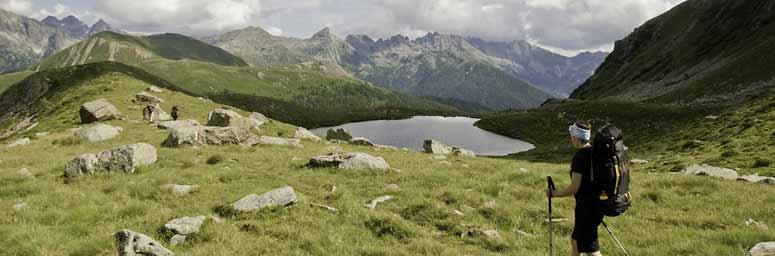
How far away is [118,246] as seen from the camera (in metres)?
8.96

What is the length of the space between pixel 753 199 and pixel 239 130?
3031cm

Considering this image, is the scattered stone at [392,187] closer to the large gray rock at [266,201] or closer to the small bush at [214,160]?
the large gray rock at [266,201]

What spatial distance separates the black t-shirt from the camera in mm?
8211

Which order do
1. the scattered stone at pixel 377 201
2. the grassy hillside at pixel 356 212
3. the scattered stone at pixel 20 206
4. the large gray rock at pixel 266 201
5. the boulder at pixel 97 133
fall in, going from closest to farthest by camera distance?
the grassy hillside at pixel 356 212 < the scattered stone at pixel 20 206 < the large gray rock at pixel 266 201 < the scattered stone at pixel 377 201 < the boulder at pixel 97 133

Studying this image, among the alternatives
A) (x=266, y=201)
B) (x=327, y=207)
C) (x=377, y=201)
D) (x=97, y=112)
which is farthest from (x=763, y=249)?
(x=97, y=112)

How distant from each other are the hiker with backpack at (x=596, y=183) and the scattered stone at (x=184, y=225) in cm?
920

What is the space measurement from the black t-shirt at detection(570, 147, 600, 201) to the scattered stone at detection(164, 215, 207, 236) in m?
9.43

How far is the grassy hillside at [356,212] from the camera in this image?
10355 millimetres

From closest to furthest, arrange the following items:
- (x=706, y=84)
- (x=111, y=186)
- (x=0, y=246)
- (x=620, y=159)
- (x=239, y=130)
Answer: (x=620, y=159) → (x=0, y=246) → (x=111, y=186) → (x=239, y=130) → (x=706, y=84)

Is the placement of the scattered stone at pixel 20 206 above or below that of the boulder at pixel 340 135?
below

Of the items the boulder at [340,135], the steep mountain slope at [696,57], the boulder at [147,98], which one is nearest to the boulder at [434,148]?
the boulder at [340,135]

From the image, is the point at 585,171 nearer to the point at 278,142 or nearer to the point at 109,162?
the point at 109,162

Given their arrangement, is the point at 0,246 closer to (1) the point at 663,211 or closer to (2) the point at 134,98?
(1) the point at 663,211

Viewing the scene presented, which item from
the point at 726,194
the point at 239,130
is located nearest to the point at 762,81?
the point at 726,194
